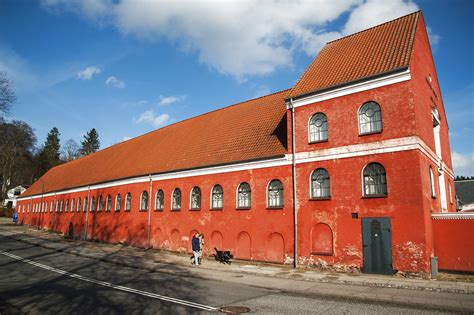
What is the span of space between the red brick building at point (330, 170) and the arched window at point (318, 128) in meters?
0.06

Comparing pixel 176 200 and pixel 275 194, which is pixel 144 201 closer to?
pixel 176 200

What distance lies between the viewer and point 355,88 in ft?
55.7

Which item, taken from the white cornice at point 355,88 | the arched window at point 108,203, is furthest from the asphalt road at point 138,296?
the arched window at point 108,203

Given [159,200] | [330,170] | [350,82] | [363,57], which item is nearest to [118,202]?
[159,200]

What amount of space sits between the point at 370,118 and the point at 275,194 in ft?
21.7

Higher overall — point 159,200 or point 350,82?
point 350,82

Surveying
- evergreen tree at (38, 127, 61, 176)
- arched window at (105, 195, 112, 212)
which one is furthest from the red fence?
evergreen tree at (38, 127, 61, 176)

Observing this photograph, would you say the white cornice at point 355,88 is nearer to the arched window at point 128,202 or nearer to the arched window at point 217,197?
the arched window at point 217,197

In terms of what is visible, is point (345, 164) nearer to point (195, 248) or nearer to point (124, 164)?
point (195, 248)

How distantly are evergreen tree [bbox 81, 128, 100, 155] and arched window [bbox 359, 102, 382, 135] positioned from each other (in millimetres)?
96400

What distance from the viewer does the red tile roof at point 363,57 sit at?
1673cm

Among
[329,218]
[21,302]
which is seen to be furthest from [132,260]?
[329,218]

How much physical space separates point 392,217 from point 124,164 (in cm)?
2800

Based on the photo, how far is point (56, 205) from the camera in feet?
151
